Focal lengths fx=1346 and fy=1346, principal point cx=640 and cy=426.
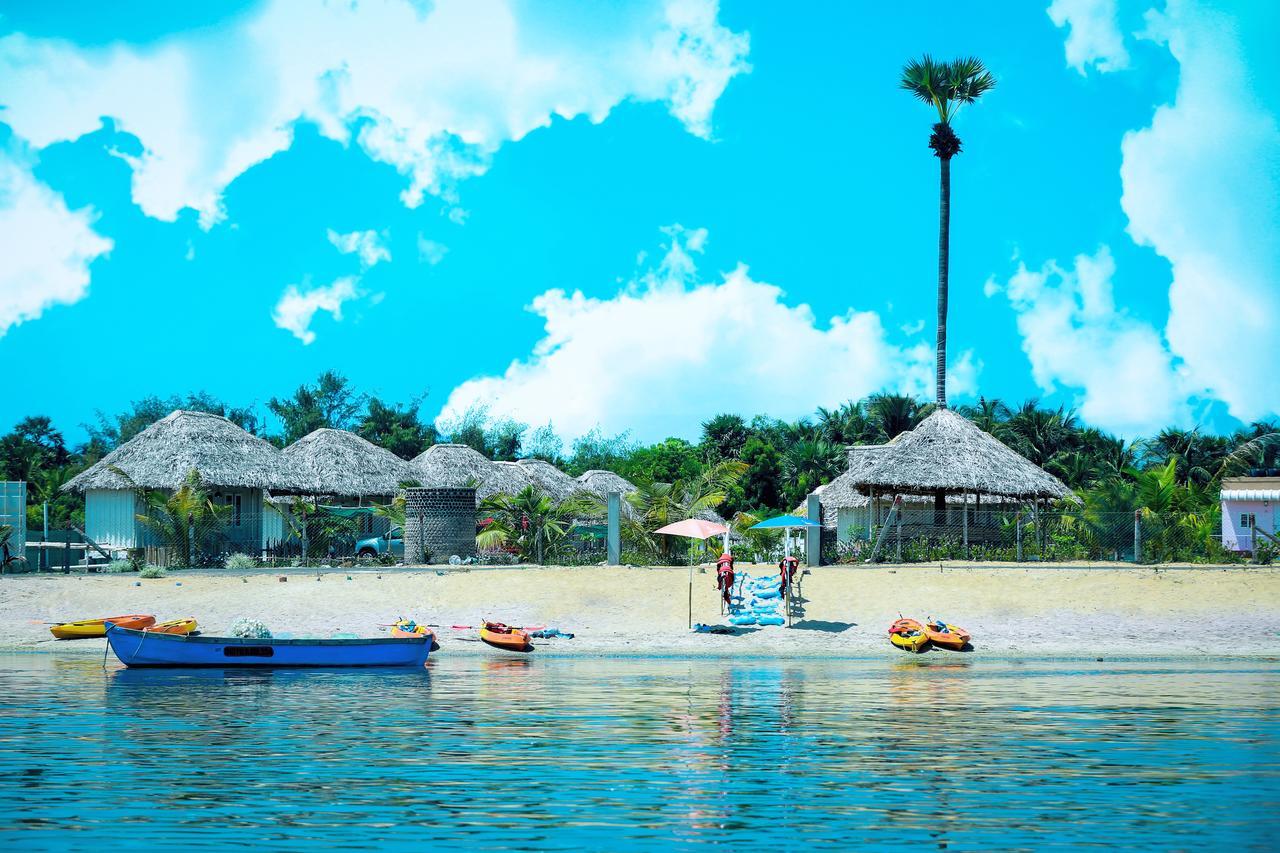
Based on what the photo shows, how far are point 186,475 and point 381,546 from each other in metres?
6.35

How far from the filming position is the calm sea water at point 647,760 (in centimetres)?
1153

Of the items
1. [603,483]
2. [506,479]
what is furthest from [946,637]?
[603,483]

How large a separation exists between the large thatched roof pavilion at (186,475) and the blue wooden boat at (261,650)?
15.5m

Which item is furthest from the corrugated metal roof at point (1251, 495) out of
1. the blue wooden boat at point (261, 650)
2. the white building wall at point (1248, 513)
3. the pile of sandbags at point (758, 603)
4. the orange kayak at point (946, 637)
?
the blue wooden boat at point (261, 650)

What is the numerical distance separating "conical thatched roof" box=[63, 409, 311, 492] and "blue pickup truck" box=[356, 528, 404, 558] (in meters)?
3.15

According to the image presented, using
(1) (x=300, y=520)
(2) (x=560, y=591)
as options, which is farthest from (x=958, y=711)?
(1) (x=300, y=520)

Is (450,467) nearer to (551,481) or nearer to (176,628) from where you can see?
(551,481)

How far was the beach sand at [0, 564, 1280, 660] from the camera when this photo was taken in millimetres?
26062

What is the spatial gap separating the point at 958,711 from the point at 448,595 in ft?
47.9

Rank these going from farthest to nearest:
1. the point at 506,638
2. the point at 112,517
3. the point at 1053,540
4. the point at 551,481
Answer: the point at 551,481 < the point at 112,517 < the point at 1053,540 < the point at 506,638

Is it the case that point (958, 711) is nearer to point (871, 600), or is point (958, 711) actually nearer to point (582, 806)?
point (582, 806)

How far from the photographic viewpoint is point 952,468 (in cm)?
3681

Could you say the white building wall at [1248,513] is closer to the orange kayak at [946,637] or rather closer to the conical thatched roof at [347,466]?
the orange kayak at [946,637]

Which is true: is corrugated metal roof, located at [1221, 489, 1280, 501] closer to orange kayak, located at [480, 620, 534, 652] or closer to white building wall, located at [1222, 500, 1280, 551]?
white building wall, located at [1222, 500, 1280, 551]
